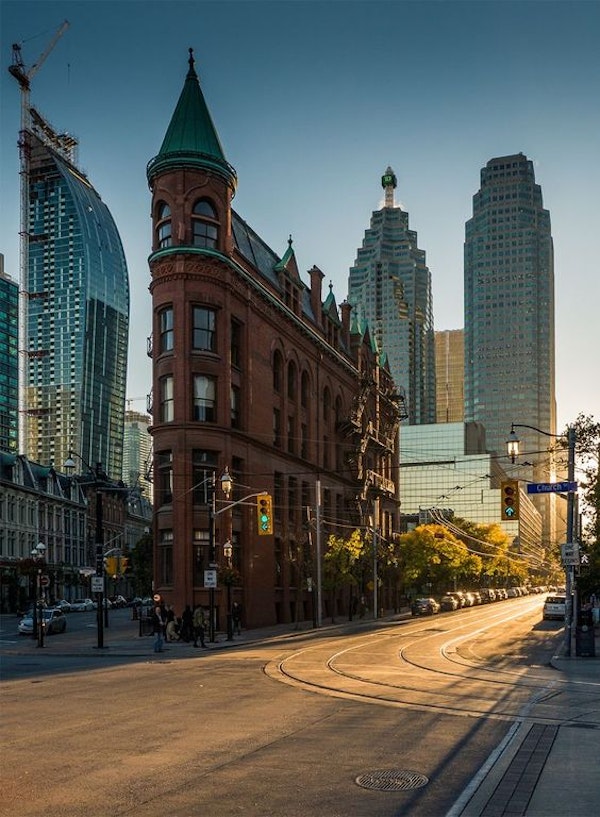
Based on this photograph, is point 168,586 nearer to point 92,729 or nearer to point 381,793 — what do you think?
point 92,729

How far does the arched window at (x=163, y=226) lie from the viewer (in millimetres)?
56438

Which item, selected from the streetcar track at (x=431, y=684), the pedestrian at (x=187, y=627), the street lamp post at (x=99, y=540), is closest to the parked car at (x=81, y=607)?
the pedestrian at (x=187, y=627)

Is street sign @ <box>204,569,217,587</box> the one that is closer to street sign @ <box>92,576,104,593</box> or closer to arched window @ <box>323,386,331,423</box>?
street sign @ <box>92,576,104,593</box>

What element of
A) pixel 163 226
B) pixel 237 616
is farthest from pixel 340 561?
pixel 163 226

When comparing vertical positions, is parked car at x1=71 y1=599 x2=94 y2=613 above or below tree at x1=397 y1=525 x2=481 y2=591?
below

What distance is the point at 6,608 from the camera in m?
103

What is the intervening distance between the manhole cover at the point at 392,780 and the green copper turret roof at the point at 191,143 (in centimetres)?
4754

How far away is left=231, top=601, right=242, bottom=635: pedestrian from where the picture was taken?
52.9m

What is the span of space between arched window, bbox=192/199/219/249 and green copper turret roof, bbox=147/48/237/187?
7.56 ft

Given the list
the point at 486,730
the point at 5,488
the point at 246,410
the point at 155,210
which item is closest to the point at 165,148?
the point at 155,210

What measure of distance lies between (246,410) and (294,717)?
41.5 metres

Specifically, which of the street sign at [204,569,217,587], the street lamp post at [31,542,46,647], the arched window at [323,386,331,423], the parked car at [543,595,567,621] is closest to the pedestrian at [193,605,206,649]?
the street sign at [204,569,217,587]

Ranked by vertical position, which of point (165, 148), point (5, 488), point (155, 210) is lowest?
point (5, 488)

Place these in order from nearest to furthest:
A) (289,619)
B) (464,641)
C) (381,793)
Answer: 1. (381,793)
2. (464,641)
3. (289,619)
